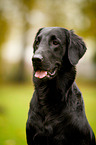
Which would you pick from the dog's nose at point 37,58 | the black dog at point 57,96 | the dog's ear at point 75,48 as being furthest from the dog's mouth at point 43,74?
the dog's ear at point 75,48

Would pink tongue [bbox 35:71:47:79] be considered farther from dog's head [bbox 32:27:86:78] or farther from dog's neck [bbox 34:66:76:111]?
dog's neck [bbox 34:66:76:111]

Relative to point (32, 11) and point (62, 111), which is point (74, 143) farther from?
point (32, 11)

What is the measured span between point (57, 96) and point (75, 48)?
2.52 feet

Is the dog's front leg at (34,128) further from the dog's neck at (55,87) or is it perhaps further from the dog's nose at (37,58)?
the dog's nose at (37,58)

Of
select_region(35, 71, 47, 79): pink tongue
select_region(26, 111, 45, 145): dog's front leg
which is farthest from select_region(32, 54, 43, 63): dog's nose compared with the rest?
select_region(26, 111, 45, 145): dog's front leg

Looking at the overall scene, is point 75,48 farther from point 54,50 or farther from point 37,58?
point 37,58

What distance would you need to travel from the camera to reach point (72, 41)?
10.4 ft

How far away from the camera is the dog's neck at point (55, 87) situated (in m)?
3.02

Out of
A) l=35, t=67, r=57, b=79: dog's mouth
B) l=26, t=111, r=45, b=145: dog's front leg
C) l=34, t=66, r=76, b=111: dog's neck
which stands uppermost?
l=35, t=67, r=57, b=79: dog's mouth

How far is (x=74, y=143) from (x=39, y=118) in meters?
0.57

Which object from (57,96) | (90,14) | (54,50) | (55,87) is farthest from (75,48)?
(90,14)

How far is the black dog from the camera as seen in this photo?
2.79m

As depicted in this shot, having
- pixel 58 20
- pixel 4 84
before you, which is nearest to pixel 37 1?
pixel 58 20

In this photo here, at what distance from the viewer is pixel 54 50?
2.98 metres
